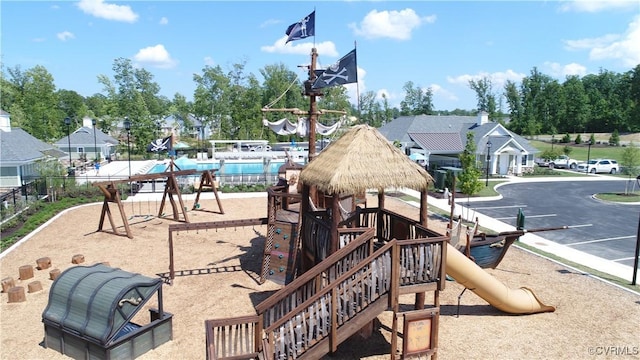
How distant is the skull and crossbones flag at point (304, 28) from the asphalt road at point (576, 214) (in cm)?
1363

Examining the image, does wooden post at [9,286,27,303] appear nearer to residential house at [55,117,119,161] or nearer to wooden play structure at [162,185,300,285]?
wooden play structure at [162,185,300,285]

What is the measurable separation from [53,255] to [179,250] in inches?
172

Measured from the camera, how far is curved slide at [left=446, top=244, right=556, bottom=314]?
967 centimetres

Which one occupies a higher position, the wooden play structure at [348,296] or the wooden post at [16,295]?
the wooden play structure at [348,296]

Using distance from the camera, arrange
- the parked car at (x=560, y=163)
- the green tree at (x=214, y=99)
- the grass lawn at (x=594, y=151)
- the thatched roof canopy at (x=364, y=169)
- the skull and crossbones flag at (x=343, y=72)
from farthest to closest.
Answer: the green tree at (x=214, y=99), the grass lawn at (x=594, y=151), the parked car at (x=560, y=163), the skull and crossbones flag at (x=343, y=72), the thatched roof canopy at (x=364, y=169)

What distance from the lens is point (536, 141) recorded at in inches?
3083

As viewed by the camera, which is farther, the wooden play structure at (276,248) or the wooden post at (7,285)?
the wooden play structure at (276,248)

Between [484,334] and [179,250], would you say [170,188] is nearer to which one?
[179,250]

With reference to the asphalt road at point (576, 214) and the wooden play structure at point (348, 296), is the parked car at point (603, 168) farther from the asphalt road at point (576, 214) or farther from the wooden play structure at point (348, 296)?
the wooden play structure at point (348, 296)

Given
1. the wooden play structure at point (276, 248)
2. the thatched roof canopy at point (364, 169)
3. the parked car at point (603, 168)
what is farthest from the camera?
the parked car at point (603, 168)

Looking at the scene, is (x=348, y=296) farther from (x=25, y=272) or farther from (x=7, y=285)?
(x=25, y=272)

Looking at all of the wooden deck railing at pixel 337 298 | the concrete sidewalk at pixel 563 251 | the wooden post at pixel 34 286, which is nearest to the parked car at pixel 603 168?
the concrete sidewalk at pixel 563 251

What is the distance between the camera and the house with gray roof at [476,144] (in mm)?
40344

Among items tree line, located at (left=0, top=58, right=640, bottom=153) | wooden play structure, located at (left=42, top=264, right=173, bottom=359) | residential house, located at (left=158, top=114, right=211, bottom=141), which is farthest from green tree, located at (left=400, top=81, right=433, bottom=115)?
wooden play structure, located at (left=42, top=264, right=173, bottom=359)
